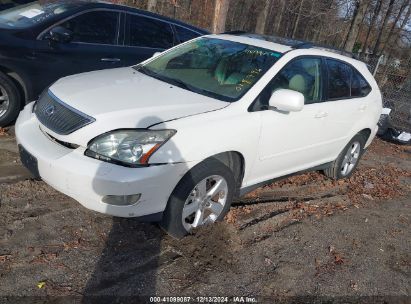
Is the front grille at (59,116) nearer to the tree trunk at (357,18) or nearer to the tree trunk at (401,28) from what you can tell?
the tree trunk at (357,18)

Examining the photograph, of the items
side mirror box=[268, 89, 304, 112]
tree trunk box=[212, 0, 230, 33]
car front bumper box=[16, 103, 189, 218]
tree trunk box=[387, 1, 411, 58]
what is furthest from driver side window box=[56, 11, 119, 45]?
tree trunk box=[387, 1, 411, 58]

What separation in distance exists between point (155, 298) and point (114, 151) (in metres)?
1.11

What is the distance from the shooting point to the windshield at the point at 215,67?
411 centimetres

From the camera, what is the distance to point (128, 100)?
11.9 ft

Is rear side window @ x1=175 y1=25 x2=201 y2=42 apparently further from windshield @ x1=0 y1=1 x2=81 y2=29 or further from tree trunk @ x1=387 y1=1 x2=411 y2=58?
tree trunk @ x1=387 y1=1 x2=411 y2=58

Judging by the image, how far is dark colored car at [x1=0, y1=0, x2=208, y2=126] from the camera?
5457 mm

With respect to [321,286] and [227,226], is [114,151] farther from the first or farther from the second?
[321,286]

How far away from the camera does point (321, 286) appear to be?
3596mm

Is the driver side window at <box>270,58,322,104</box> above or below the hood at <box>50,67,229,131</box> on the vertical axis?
above

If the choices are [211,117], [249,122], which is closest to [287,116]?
[249,122]

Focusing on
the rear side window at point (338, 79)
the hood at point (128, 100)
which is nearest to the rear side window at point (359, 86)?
the rear side window at point (338, 79)

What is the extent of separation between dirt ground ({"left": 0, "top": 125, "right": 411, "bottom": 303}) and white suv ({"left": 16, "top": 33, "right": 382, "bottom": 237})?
0.35 metres

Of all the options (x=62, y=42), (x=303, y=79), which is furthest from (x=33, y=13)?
(x=303, y=79)

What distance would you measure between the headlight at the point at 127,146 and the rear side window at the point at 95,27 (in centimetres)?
311
